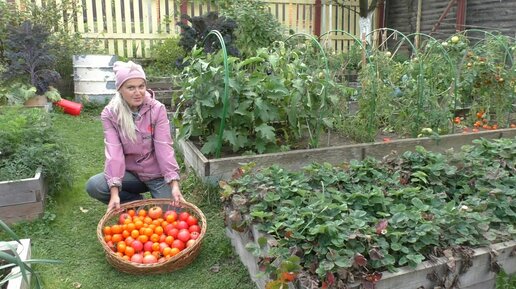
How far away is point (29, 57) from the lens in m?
5.84

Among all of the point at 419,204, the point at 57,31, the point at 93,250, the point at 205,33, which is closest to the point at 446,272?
the point at 419,204

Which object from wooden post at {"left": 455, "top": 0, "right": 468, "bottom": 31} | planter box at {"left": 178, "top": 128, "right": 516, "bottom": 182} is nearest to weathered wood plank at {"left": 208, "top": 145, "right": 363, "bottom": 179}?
planter box at {"left": 178, "top": 128, "right": 516, "bottom": 182}

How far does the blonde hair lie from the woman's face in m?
0.04

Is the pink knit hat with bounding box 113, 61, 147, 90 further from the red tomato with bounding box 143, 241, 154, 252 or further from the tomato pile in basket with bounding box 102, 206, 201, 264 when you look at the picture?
the red tomato with bounding box 143, 241, 154, 252

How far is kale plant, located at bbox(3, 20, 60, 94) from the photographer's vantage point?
19.1 ft

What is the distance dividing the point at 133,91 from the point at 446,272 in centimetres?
210

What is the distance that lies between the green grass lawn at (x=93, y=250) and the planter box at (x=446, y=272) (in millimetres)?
259

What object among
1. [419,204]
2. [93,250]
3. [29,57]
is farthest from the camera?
[29,57]

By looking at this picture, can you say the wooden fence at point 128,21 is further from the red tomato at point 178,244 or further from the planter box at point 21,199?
the red tomato at point 178,244

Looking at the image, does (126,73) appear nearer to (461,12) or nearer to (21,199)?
(21,199)

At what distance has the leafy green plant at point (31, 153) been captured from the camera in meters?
3.07

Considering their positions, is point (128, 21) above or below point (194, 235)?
above

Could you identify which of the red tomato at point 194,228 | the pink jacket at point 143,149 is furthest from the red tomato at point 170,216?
the pink jacket at point 143,149

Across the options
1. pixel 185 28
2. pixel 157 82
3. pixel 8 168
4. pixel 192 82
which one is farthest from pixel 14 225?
pixel 157 82
